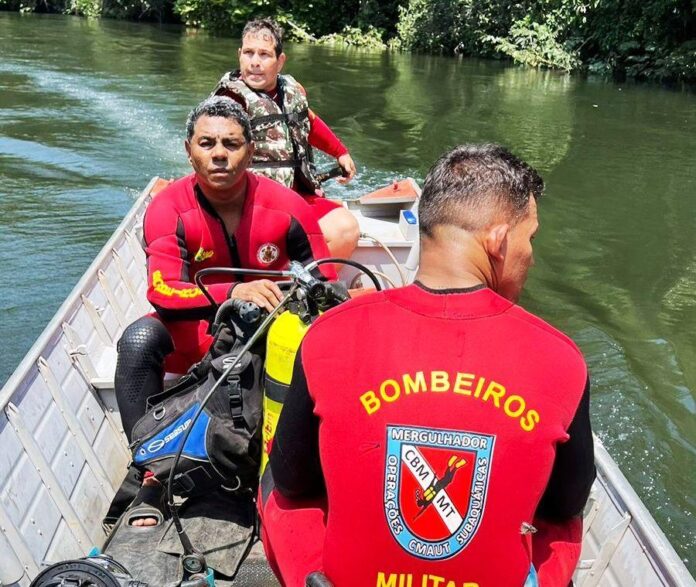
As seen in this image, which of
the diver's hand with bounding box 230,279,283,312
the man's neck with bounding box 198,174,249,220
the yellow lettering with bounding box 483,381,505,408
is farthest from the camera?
the man's neck with bounding box 198,174,249,220

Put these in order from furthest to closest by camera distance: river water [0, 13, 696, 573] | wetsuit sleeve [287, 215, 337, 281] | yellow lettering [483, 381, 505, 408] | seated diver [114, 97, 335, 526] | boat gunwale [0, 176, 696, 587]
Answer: river water [0, 13, 696, 573] < wetsuit sleeve [287, 215, 337, 281] < seated diver [114, 97, 335, 526] < boat gunwale [0, 176, 696, 587] < yellow lettering [483, 381, 505, 408]

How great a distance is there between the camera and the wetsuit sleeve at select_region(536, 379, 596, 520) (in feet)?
4.68

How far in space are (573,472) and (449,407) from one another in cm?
35

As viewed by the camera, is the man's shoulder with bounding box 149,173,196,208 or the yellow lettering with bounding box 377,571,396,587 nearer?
the yellow lettering with bounding box 377,571,396,587

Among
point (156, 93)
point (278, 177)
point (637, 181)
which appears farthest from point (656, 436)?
point (156, 93)

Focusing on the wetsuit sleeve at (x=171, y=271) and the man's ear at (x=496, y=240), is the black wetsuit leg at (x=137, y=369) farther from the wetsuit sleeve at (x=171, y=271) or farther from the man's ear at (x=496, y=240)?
the man's ear at (x=496, y=240)

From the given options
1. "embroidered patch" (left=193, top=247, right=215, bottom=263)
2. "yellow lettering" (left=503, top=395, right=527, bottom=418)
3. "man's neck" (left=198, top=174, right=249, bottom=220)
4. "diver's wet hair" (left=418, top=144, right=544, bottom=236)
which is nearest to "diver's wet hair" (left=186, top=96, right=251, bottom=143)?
"man's neck" (left=198, top=174, right=249, bottom=220)

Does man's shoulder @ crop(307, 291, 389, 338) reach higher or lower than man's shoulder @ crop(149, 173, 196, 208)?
higher

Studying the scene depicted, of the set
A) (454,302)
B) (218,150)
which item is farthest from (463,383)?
(218,150)

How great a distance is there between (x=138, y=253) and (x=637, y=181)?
8114 mm

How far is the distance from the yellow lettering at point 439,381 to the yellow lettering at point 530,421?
14 centimetres

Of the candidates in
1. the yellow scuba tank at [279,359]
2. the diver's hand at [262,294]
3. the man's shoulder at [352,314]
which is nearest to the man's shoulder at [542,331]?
the man's shoulder at [352,314]

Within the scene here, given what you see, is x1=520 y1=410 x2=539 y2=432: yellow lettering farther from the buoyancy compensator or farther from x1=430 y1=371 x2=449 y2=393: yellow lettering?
the buoyancy compensator

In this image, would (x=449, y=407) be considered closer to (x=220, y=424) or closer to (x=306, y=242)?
(x=220, y=424)
